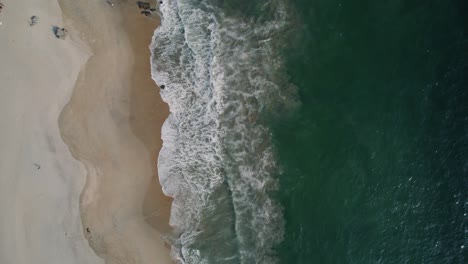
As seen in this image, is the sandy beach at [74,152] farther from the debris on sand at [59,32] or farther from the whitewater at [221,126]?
the whitewater at [221,126]

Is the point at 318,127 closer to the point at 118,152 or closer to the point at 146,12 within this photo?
the point at 118,152

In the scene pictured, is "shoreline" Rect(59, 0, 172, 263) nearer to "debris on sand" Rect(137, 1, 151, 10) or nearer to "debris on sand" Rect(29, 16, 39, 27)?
"debris on sand" Rect(137, 1, 151, 10)

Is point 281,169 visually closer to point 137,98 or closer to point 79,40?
point 137,98

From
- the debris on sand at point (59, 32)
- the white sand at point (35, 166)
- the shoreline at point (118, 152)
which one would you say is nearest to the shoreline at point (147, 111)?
the shoreline at point (118, 152)

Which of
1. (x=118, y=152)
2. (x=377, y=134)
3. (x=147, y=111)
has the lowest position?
(x=377, y=134)

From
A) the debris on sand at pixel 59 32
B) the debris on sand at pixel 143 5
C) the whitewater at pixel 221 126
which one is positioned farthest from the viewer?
the debris on sand at pixel 143 5

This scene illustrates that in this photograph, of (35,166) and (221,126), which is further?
(221,126)

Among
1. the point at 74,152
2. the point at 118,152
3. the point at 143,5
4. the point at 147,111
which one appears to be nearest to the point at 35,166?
the point at 74,152

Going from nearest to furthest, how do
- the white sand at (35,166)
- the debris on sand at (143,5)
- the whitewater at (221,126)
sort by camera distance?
1. the white sand at (35,166)
2. the whitewater at (221,126)
3. the debris on sand at (143,5)
